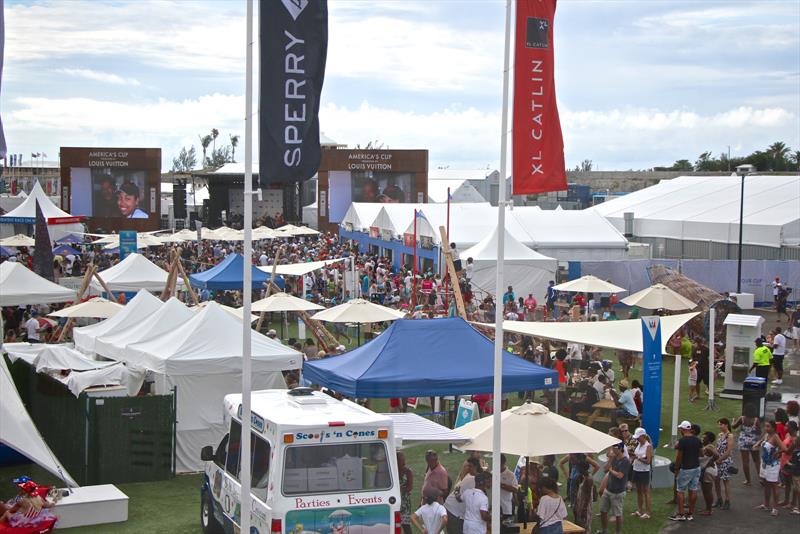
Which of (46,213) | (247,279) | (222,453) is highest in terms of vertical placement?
(247,279)

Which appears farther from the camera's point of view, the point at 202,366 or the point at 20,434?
the point at 202,366

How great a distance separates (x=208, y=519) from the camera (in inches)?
436

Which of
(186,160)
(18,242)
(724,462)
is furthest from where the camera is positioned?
(186,160)

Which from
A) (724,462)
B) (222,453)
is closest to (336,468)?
(222,453)

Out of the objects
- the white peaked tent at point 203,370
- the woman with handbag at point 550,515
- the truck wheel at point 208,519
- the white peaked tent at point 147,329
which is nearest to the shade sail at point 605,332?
the white peaked tent at point 203,370

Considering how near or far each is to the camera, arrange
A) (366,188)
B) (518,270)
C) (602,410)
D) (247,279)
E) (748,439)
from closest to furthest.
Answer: (247,279) → (748,439) → (602,410) → (518,270) → (366,188)

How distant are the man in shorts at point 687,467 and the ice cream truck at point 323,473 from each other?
481 cm

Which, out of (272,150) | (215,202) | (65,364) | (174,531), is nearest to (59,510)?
(174,531)

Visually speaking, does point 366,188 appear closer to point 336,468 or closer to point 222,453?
point 222,453

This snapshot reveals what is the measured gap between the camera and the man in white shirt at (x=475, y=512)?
9.77 metres

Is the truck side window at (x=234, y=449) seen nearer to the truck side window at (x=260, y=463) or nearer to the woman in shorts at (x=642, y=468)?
the truck side window at (x=260, y=463)

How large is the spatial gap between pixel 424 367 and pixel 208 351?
11.0 feet

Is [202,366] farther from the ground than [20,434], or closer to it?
farther from the ground

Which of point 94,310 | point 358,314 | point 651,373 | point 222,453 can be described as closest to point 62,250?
point 94,310
